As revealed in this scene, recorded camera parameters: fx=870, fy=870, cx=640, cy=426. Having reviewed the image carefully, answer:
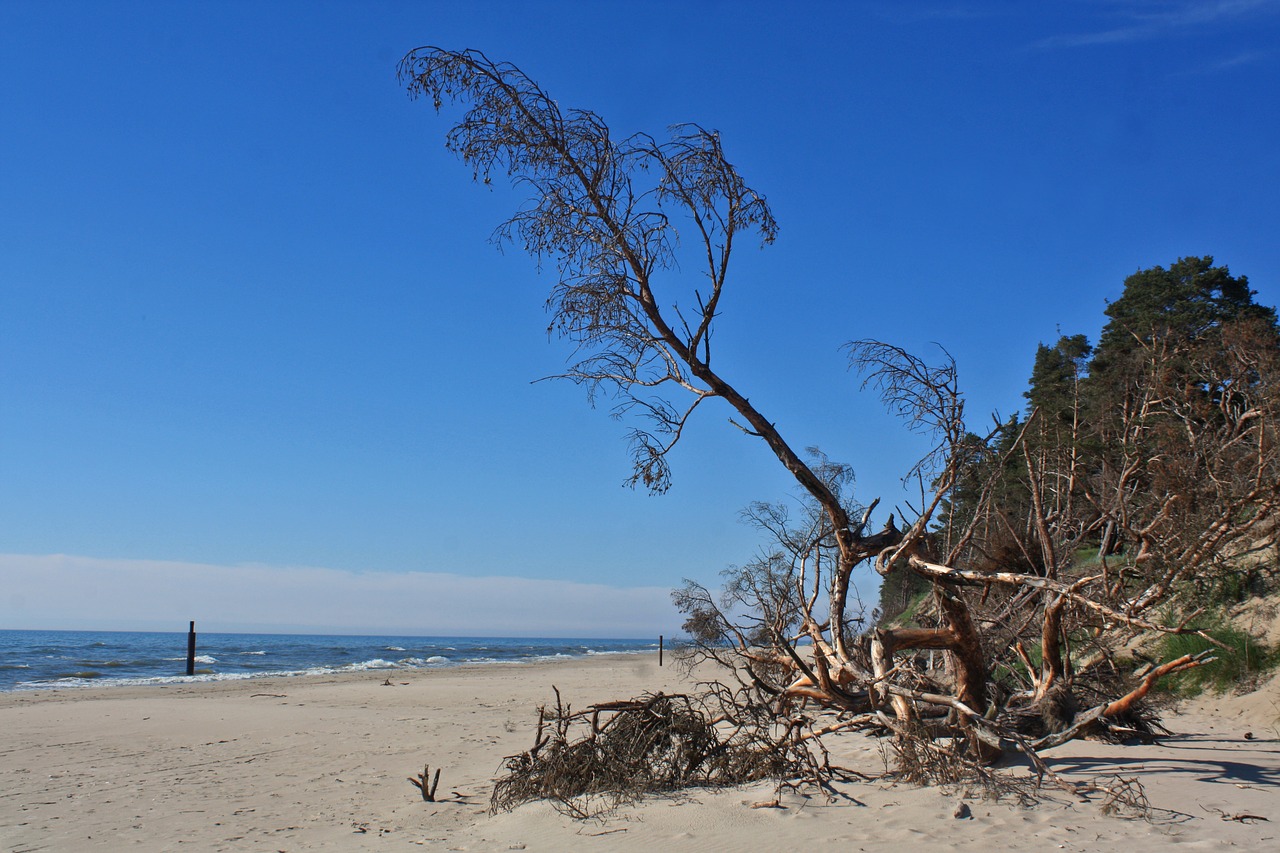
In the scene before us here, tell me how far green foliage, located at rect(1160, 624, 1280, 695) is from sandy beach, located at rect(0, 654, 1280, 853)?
45cm

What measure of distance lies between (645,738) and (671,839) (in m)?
1.58

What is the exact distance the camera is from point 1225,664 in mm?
11234

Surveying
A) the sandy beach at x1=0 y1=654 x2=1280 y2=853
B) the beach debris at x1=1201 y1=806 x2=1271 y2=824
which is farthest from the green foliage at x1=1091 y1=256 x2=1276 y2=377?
the beach debris at x1=1201 y1=806 x2=1271 y2=824

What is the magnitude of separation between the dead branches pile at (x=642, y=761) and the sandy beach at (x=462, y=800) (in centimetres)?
27

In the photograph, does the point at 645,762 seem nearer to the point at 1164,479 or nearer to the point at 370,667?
the point at 1164,479

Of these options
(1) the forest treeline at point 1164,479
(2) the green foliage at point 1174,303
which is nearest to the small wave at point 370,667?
(1) the forest treeline at point 1164,479

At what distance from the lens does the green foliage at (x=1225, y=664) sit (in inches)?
429

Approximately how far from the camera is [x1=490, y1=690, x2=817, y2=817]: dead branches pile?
6.86 meters

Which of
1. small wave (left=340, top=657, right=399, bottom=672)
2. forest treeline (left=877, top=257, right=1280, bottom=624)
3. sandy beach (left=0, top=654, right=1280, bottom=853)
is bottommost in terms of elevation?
small wave (left=340, top=657, right=399, bottom=672)

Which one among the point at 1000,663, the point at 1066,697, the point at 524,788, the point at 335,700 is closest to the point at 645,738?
the point at 524,788

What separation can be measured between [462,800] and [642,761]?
1896 mm

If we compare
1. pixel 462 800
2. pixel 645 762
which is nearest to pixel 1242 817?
pixel 645 762

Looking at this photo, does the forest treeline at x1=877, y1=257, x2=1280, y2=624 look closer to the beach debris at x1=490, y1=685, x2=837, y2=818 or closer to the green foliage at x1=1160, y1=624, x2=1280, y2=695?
the green foliage at x1=1160, y1=624, x2=1280, y2=695

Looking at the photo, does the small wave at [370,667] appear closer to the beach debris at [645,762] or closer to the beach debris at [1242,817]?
the beach debris at [645,762]
